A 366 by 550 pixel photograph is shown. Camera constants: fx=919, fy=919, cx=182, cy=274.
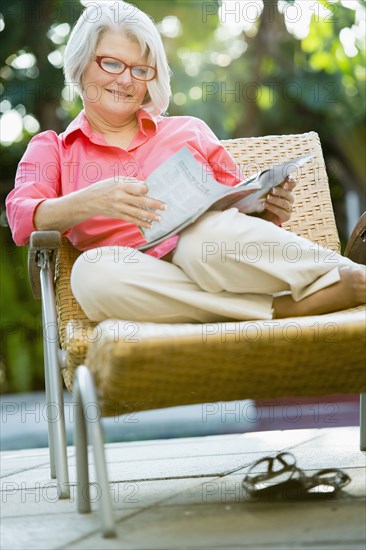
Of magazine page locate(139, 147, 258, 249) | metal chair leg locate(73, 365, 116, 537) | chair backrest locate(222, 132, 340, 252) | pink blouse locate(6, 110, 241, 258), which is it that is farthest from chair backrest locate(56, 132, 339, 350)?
metal chair leg locate(73, 365, 116, 537)

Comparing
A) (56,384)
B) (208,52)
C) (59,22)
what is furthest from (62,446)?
(208,52)

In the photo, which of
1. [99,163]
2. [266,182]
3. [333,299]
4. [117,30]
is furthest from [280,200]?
[117,30]

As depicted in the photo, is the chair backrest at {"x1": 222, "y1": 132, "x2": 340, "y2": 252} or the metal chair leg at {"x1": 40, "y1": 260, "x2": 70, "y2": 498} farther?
the chair backrest at {"x1": 222, "y1": 132, "x2": 340, "y2": 252}

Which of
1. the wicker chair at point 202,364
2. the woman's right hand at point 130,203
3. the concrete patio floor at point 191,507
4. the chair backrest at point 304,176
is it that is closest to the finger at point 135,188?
the woman's right hand at point 130,203

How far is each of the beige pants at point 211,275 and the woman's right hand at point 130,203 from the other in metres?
0.10

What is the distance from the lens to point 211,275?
233cm

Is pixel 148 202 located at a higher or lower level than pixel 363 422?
higher

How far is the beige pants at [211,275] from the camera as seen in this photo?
2.33 m

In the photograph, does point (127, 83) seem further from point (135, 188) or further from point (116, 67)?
point (135, 188)

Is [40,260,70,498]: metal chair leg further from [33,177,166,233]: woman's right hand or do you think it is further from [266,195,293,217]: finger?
[266,195,293,217]: finger

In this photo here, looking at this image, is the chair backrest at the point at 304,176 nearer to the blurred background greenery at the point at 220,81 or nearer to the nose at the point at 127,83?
the nose at the point at 127,83

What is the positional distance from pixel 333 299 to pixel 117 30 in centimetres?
111

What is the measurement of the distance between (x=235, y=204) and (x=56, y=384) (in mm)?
738

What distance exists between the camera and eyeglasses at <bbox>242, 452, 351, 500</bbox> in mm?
2414
